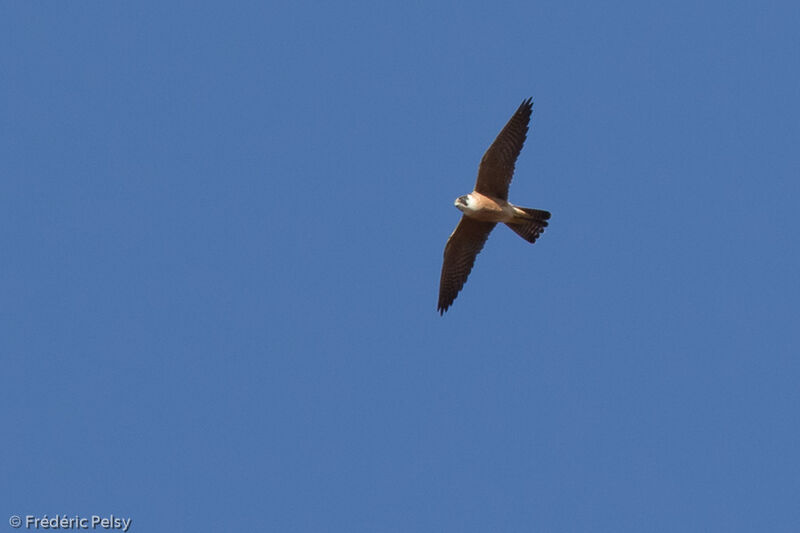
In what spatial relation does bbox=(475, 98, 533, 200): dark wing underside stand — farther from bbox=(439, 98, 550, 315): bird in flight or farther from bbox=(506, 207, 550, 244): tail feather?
bbox=(506, 207, 550, 244): tail feather

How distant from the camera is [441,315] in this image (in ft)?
59.0

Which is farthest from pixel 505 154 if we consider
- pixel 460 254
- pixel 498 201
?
pixel 460 254

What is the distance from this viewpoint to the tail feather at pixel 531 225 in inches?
663

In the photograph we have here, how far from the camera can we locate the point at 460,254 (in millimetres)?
17641

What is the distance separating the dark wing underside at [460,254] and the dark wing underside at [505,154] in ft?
2.87

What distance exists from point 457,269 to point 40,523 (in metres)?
7.96

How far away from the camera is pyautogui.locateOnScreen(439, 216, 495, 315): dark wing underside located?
1730 centimetres

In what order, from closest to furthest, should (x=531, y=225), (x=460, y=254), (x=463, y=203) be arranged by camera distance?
(x=463, y=203)
(x=531, y=225)
(x=460, y=254)

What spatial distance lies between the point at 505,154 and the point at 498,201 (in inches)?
30.8

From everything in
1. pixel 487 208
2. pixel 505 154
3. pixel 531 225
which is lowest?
pixel 531 225

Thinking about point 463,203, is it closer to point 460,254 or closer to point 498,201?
point 498,201

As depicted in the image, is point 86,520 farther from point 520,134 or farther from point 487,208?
point 520,134

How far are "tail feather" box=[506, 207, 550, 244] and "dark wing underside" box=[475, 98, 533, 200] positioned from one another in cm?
63

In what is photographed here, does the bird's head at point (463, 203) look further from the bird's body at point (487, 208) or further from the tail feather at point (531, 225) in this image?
the tail feather at point (531, 225)
